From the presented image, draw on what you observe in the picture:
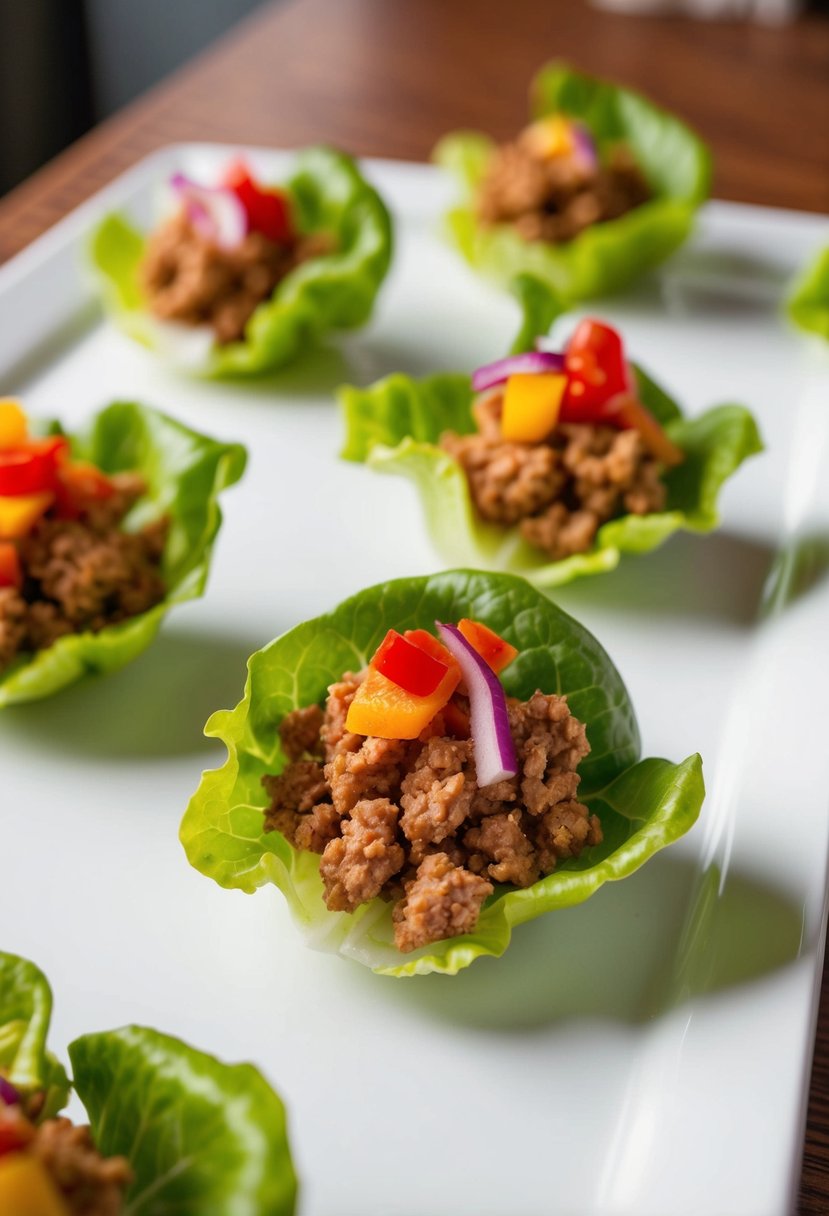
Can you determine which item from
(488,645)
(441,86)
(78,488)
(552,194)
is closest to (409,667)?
(488,645)

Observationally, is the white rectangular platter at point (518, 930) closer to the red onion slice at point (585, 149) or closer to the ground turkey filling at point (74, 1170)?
the ground turkey filling at point (74, 1170)

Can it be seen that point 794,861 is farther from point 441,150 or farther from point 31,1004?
point 441,150

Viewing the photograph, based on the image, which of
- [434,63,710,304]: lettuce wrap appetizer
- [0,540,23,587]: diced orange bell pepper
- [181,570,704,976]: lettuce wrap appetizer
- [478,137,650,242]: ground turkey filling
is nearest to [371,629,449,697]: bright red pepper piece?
[181,570,704,976]: lettuce wrap appetizer

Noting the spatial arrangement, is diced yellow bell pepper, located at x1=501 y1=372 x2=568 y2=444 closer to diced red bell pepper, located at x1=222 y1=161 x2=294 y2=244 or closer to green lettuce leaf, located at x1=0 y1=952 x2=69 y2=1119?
diced red bell pepper, located at x1=222 y1=161 x2=294 y2=244

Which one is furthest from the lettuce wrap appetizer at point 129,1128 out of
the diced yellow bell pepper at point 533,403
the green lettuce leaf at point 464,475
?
the diced yellow bell pepper at point 533,403

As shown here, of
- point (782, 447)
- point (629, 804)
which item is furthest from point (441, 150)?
point (629, 804)

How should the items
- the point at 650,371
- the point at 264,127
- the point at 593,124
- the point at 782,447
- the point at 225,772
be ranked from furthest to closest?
the point at 264,127 < the point at 593,124 < the point at 650,371 < the point at 782,447 < the point at 225,772
